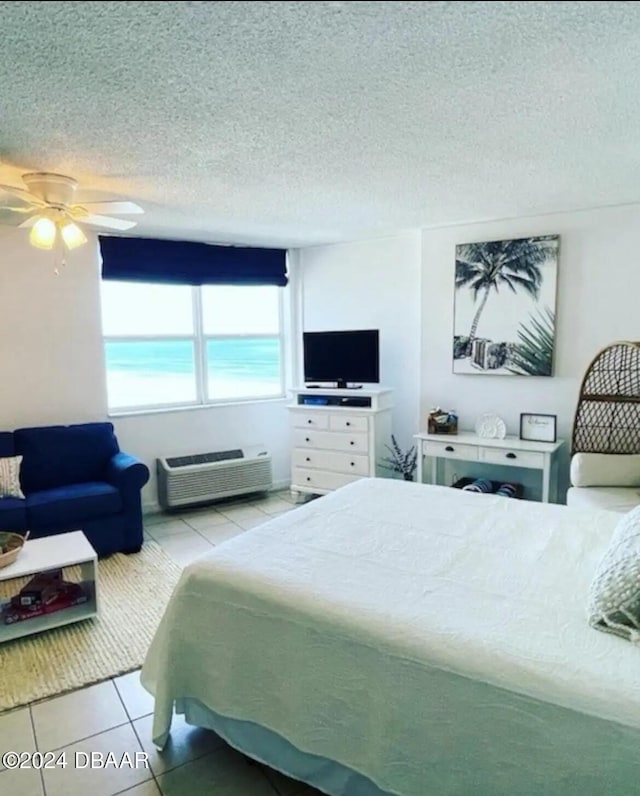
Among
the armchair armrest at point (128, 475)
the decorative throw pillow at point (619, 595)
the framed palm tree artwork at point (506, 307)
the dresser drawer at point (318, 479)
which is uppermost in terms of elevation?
the framed palm tree artwork at point (506, 307)

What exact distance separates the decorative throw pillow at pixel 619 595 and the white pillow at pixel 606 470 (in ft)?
5.82

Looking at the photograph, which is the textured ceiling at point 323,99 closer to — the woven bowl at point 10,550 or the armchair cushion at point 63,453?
the armchair cushion at point 63,453

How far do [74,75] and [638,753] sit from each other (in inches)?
92.6

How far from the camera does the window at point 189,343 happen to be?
4.48 meters

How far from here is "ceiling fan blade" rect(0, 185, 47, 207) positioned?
2353 mm

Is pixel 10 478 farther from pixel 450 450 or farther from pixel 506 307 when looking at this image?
pixel 506 307

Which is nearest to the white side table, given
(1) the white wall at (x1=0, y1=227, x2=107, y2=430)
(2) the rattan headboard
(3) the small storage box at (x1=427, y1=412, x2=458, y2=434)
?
(1) the white wall at (x1=0, y1=227, x2=107, y2=430)

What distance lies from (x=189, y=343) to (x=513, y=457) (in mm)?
2922

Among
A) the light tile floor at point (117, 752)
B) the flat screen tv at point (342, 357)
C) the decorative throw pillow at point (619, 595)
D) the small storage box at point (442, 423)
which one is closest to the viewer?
the decorative throw pillow at point (619, 595)

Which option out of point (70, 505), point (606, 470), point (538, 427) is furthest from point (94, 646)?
point (538, 427)

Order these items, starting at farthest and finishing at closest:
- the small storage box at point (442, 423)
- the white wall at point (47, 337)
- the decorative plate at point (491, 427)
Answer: the small storage box at point (442, 423) < the decorative plate at point (491, 427) < the white wall at point (47, 337)

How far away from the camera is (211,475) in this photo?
4.57 meters

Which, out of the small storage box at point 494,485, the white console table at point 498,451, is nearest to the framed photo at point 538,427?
the white console table at point 498,451

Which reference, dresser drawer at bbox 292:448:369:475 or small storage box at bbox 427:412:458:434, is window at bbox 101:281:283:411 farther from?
small storage box at bbox 427:412:458:434
